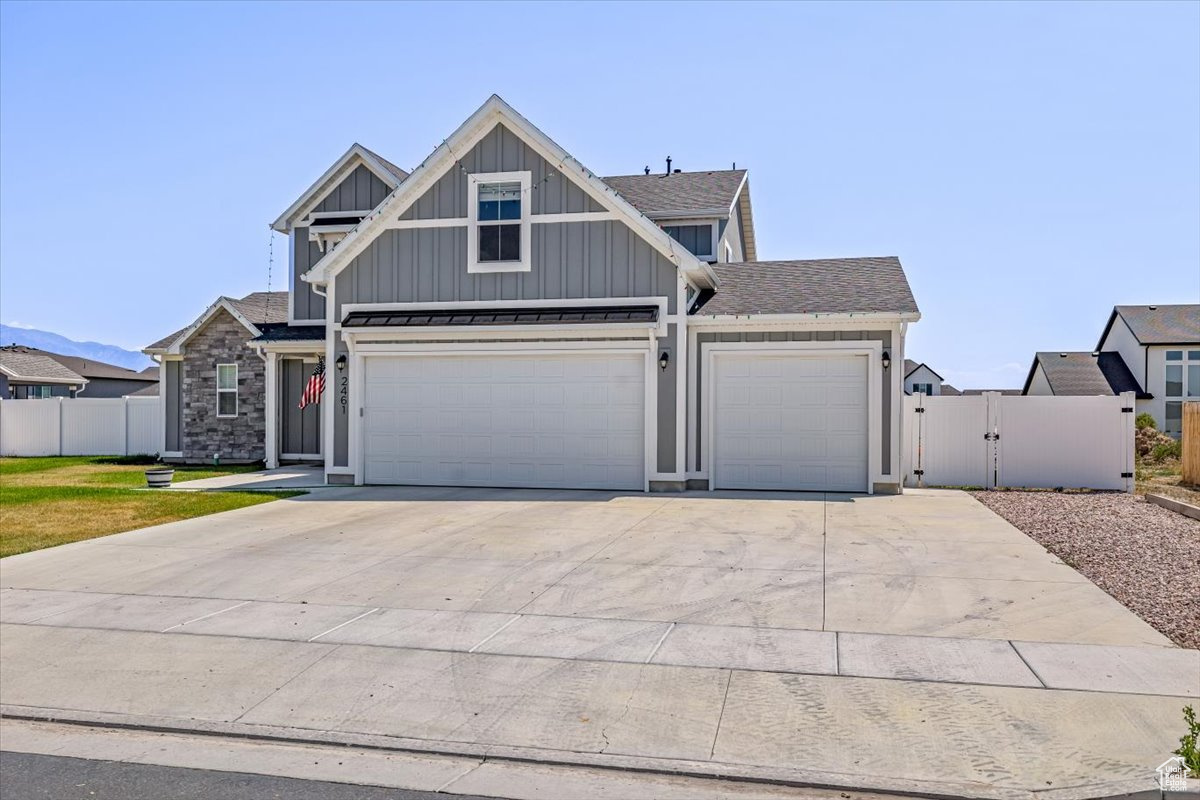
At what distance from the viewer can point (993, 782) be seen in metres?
4.88

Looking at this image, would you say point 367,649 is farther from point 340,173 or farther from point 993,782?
point 340,173

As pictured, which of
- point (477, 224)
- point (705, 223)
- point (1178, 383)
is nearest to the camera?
point (477, 224)

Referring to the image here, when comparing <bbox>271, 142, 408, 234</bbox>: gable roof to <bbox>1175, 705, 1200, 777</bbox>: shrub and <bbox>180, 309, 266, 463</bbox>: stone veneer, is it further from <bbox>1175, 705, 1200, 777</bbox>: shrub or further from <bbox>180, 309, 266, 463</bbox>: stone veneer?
<bbox>1175, 705, 1200, 777</bbox>: shrub

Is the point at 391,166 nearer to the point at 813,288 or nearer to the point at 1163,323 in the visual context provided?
the point at 813,288

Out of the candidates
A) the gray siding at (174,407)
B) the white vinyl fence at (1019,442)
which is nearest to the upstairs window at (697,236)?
the white vinyl fence at (1019,442)

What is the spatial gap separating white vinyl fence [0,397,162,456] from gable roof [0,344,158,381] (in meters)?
18.2

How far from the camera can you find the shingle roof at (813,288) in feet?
53.8

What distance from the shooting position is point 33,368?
40.8 m

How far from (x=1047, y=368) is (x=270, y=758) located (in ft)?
130

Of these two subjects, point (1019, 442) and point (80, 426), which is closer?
point (1019, 442)

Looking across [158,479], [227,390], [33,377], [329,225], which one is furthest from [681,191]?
[33,377]

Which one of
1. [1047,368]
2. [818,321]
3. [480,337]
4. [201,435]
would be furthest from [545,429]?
[1047,368]

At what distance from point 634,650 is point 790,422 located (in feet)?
33.2

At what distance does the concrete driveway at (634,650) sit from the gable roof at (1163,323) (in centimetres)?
2974
